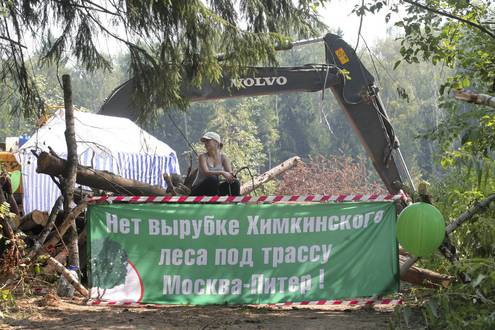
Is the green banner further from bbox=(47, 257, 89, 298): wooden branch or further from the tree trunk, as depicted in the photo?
the tree trunk

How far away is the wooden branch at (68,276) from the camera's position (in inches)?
352

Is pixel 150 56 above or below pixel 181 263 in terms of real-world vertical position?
above

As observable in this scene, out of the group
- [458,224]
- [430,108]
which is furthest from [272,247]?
[430,108]

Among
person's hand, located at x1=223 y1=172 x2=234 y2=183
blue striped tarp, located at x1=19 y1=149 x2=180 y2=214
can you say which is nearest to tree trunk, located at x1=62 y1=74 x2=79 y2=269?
person's hand, located at x1=223 y1=172 x2=234 y2=183

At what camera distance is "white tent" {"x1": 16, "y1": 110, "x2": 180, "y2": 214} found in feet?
50.9

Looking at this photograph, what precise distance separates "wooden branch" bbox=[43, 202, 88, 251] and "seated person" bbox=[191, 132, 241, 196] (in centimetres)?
156

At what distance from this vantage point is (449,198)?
9758 mm

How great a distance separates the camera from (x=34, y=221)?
10031mm

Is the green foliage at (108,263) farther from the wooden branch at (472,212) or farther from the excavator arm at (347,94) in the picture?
Answer: the excavator arm at (347,94)

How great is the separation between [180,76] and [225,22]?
91 cm

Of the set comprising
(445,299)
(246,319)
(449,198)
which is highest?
(449,198)

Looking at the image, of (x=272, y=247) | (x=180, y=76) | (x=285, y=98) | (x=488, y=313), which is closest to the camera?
(x=488, y=313)

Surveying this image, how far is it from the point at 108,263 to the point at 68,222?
3.34 feet

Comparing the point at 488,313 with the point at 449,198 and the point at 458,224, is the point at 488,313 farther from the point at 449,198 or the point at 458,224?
Answer: the point at 449,198
